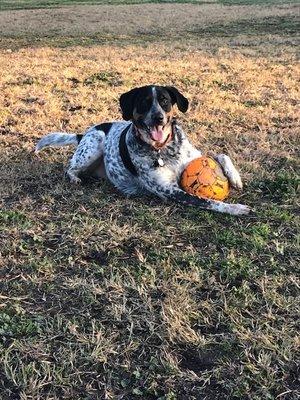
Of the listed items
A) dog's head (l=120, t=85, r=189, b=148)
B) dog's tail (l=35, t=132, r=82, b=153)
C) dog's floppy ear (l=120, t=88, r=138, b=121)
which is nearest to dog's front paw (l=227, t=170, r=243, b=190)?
dog's head (l=120, t=85, r=189, b=148)

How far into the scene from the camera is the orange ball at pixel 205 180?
5.23 metres

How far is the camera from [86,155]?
236 inches

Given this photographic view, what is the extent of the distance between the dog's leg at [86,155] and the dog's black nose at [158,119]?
41.0 inches

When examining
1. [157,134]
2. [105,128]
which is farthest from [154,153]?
[105,128]

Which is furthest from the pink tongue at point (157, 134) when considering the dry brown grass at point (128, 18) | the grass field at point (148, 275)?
the dry brown grass at point (128, 18)

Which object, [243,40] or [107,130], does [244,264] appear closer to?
[107,130]

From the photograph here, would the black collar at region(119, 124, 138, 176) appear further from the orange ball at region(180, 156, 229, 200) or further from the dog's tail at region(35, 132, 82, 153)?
the dog's tail at region(35, 132, 82, 153)

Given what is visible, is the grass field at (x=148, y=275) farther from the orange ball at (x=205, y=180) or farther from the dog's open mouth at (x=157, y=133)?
the dog's open mouth at (x=157, y=133)

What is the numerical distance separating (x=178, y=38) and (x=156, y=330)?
1903cm

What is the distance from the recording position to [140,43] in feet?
64.1

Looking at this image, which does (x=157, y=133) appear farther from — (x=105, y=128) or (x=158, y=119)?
(x=105, y=128)

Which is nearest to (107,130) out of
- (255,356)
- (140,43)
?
(255,356)

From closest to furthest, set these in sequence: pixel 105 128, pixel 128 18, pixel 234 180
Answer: pixel 234 180
pixel 105 128
pixel 128 18

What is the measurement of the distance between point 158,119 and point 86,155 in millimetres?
1099
